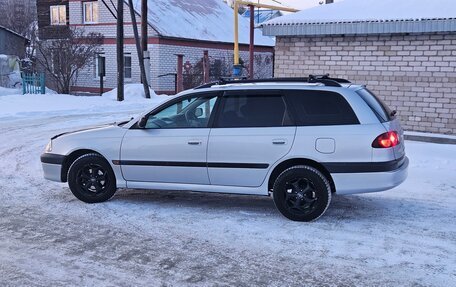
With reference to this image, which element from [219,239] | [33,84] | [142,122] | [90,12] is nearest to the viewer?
[219,239]

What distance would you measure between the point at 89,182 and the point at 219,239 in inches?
84.2

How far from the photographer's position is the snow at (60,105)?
56.5 ft

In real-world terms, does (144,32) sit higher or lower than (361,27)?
higher

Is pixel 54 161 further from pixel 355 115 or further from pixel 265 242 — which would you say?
pixel 355 115

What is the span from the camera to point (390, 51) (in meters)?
11.8

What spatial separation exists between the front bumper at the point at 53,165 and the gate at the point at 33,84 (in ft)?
52.7

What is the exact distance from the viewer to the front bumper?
6594mm

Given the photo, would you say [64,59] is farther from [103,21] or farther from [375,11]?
[375,11]

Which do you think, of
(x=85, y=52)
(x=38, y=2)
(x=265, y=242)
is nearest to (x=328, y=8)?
(x=265, y=242)

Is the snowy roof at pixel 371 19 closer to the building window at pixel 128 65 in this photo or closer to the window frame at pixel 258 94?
the window frame at pixel 258 94

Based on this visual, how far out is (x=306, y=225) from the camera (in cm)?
567

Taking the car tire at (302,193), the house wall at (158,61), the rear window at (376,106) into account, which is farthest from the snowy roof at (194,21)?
the car tire at (302,193)

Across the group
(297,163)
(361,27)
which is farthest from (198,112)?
(361,27)

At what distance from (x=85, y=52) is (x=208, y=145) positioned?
19.4 m
